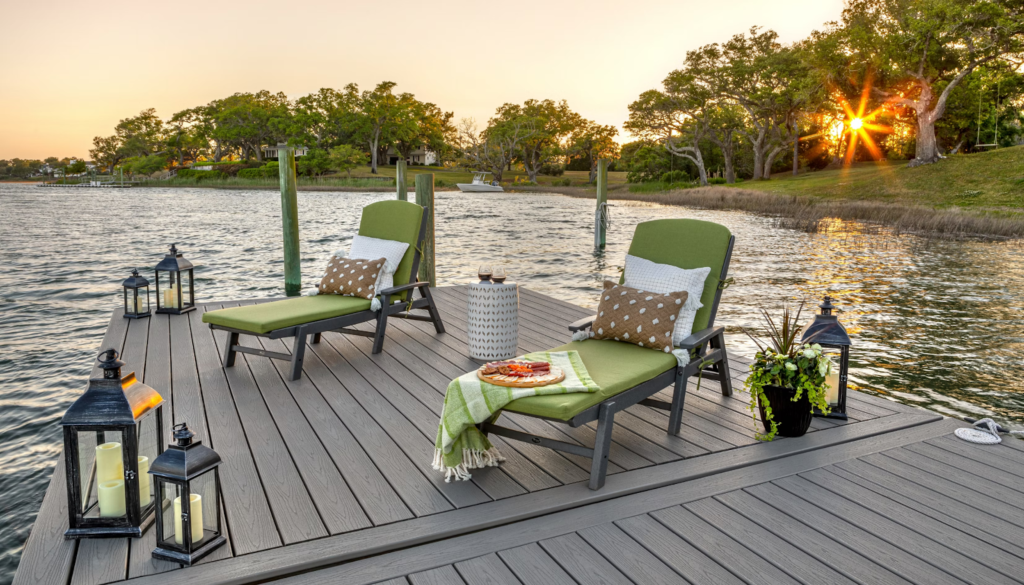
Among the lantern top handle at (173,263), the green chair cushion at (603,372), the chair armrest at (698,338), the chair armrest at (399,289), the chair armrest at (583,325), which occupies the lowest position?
the green chair cushion at (603,372)

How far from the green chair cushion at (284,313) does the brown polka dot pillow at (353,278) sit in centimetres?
6

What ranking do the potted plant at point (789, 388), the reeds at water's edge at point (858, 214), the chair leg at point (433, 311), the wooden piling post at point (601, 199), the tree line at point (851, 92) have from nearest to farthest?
1. the potted plant at point (789, 388)
2. the chair leg at point (433, 311)
3. the wooden piling post at point (601, 199)
4. the reeds at water's edge at point (858, 214)
5. the tree line at point (851, 92)

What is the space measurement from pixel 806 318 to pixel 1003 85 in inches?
1108

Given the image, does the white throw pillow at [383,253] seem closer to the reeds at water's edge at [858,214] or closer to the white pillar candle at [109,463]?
the white pillar candle at [109,463]

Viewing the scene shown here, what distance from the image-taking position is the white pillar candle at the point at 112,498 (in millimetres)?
2049

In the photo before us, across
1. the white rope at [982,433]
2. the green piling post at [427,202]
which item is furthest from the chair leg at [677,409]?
the green piling post at [427,202]

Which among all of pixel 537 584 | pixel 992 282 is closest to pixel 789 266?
pixel 992 282

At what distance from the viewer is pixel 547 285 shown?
10703mm

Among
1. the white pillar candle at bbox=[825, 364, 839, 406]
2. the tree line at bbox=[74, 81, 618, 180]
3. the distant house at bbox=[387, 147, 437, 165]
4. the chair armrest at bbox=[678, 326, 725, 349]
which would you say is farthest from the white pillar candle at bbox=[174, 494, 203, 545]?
the distant house at bbox=[387, 147, 437, 165]

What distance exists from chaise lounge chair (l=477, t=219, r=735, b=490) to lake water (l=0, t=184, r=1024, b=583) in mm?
2163

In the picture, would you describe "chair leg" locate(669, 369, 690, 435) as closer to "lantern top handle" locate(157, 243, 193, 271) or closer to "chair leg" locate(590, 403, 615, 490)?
"chair leg" locate(590, 403, 615, 490)

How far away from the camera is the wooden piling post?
12.6m

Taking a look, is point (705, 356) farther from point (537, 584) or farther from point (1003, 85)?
point (1003, 85)

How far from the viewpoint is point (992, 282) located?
9.72m
